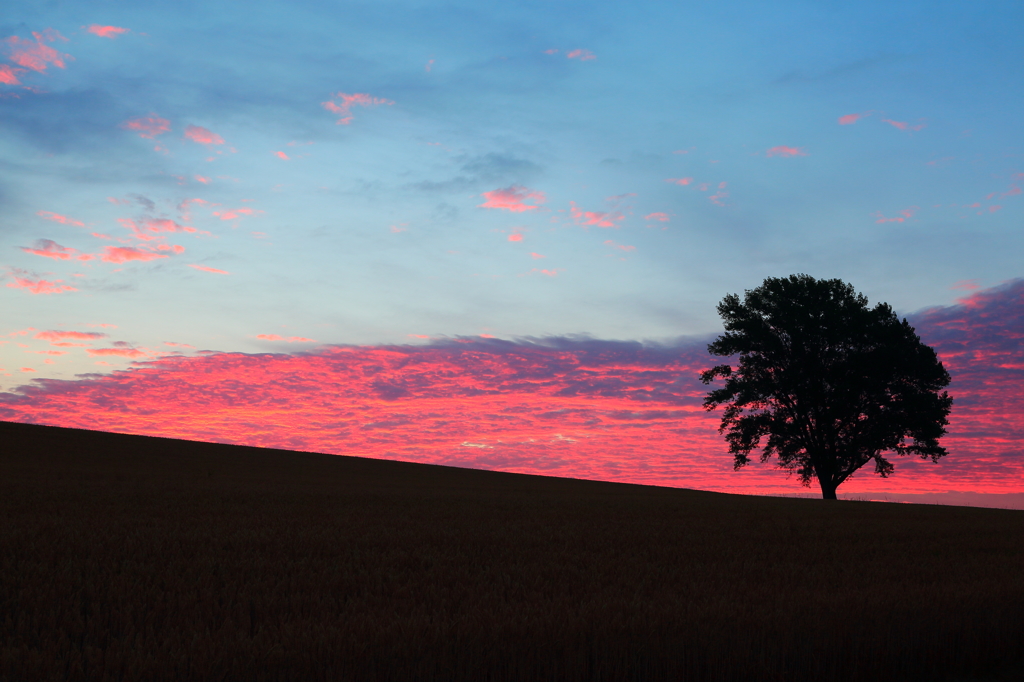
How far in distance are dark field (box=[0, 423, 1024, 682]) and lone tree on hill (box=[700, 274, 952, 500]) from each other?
22.7m

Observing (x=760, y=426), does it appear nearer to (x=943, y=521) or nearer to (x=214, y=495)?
(x=943, y=521)

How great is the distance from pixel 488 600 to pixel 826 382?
36.6 metres

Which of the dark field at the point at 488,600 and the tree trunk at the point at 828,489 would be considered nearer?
the dark field at the point at 488,600

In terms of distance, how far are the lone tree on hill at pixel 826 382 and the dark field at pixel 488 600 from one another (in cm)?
2274

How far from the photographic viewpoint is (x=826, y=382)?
39219 mm

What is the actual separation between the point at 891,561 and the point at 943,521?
41.2 feet

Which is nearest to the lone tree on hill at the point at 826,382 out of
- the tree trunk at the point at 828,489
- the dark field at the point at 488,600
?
the tree trunk at the point at 828,489

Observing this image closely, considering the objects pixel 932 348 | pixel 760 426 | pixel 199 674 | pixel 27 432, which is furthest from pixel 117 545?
pixel 27 432

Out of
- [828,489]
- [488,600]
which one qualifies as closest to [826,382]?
[828,489]

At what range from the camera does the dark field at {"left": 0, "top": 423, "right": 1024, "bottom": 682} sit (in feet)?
17.6

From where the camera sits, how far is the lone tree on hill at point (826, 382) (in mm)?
37781

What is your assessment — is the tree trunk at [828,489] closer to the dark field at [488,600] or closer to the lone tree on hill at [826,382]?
the lone tree on hill at [826,382]

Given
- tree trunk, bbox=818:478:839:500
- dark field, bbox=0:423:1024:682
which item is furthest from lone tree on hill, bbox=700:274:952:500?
dark field, bbox=0:423:1024:682

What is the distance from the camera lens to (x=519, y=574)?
30.1ft
